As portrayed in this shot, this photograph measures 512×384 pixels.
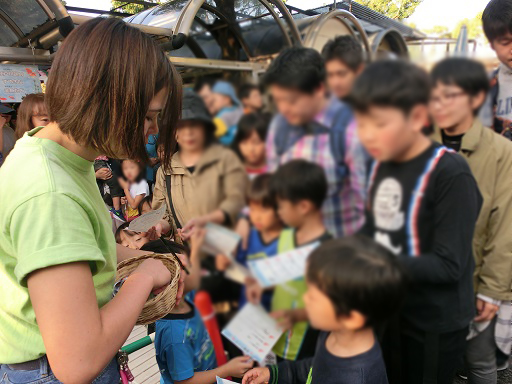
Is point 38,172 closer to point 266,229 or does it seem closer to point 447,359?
point 266,229

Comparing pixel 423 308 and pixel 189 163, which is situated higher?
pixel 189 163

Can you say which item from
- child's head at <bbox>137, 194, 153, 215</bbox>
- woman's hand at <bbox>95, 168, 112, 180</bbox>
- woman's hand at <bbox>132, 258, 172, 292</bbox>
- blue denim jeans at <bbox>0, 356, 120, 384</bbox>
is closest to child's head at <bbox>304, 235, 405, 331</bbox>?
woman's hand at <bbox>132, 258, 172, 292</bbox>

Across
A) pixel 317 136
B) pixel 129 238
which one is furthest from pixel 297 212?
pixel 129 238

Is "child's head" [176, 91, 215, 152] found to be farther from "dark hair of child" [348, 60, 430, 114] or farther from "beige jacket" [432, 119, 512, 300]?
"beige jacket" [432, 119, 512, 300]

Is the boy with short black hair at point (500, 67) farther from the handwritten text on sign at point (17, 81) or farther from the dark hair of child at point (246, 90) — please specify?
the handwritten text on sign at point (17, 81)

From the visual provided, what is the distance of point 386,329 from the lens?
0.69 meters

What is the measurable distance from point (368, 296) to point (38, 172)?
2.39 feet

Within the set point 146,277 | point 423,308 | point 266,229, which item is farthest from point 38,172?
point 423,308

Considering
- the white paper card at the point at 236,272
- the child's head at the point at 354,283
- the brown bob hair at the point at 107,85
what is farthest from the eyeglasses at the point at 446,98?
the brown bob hair at the point at 107,85

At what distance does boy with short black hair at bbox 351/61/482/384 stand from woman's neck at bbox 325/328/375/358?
45 mm

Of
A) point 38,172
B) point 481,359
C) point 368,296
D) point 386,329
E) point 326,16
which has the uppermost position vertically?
point 326,16

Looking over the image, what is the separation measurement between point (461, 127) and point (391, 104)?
0.16m

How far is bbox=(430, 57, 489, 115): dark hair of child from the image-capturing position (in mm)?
543

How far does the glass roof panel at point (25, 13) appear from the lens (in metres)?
3.21
